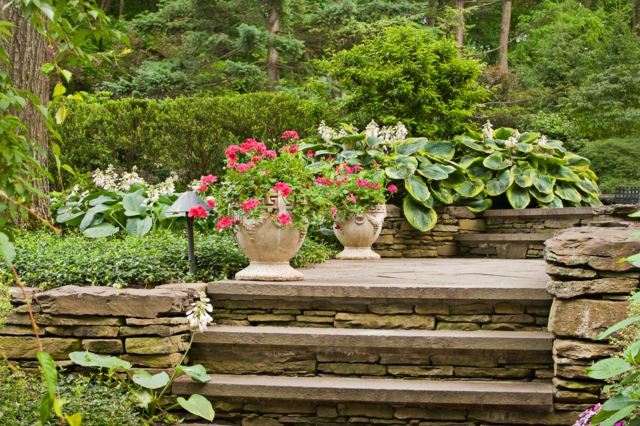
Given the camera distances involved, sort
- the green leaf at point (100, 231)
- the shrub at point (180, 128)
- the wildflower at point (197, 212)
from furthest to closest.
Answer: the shrub at point (180, 128), the green leaf at point (100, 231), the wildflower at point (197, 212)

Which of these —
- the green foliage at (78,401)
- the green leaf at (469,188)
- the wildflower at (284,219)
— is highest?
the wildflower at (284,219)

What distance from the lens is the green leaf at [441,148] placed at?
326 inches

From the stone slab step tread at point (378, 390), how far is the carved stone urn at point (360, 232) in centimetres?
290

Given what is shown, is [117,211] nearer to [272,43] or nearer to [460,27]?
[272,43]

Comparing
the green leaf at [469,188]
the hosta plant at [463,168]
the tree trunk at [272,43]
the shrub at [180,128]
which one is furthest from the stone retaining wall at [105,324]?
the tree trunk at [272,43]

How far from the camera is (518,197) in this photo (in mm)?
8195

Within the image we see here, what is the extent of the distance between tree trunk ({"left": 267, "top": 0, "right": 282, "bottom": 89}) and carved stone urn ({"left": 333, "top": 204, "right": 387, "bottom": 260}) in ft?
27.6

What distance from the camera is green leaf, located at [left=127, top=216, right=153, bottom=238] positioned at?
20.3 ft

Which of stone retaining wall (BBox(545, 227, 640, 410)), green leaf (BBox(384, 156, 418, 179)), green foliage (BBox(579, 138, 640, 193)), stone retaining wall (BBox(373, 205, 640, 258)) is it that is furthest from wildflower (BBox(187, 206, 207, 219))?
green foliage (BBox(579, 138, 640, 193))

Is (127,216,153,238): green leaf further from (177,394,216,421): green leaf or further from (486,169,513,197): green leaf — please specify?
(486,169,513,197): green leaf

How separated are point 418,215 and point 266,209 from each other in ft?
10.2

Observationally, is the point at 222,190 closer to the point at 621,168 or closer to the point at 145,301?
the point at 145,301

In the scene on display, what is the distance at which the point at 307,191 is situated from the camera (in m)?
4.69

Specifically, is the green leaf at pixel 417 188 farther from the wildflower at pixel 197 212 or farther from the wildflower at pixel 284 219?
the wildflower at pixel 197 212
